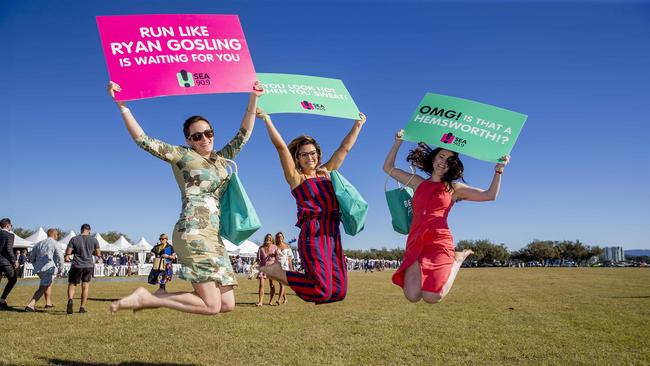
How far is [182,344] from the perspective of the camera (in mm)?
7047

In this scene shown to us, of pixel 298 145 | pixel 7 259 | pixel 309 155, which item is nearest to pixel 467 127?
pixel 309 155

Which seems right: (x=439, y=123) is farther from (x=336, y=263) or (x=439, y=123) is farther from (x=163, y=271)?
(x=163, y=271)

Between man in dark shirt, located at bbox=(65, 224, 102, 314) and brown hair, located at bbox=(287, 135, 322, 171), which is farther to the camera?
man in dark shirt, located at bbox=(65, 224, 102, 314)

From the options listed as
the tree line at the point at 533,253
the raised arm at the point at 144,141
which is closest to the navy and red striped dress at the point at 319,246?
the raised arm at the point at 144,141

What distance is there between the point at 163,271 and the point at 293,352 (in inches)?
363

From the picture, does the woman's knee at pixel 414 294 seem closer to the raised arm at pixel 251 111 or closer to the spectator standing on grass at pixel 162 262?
the raised arm at pixel 251 111

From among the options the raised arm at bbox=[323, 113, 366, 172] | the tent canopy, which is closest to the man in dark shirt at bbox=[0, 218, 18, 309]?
the raised arm at bbox=[323, 113, 366, 172]

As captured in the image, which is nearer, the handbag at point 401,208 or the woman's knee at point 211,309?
the woman's knee at point 211,309

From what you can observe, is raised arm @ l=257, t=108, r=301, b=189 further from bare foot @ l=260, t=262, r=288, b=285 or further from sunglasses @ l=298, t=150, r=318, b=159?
bare foot @ l=260, t=262, r=288, b=285

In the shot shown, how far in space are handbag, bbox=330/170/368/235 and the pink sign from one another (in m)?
→ 1.64

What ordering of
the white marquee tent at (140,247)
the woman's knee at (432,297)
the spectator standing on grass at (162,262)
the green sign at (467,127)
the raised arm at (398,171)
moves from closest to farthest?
the woman's knee at (432,297) → the green sign at (467,127) → the raised arm at (398,171) → the spectator standing on grass at (162,262) → the white marquee tent at (140,247)

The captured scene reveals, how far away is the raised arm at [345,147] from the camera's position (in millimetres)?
6062

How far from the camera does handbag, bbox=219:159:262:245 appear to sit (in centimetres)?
527

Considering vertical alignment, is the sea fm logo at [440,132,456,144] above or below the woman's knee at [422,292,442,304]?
above
